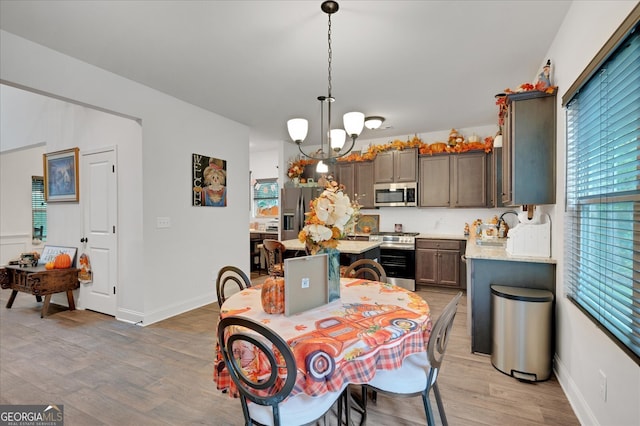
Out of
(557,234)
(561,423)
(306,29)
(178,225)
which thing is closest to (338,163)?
(178,225)

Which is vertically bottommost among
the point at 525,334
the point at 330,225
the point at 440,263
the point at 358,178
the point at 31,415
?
the point at 31,415

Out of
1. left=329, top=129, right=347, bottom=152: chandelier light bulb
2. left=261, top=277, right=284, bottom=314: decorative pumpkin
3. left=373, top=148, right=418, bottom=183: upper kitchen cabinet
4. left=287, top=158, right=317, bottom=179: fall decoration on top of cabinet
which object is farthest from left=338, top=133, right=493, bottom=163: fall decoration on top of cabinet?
left=261, top=277, right=284, bottom=314: decorative pumpkin

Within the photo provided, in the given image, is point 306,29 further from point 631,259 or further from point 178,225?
point 178,225

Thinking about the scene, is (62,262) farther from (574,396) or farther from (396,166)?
(574,396)

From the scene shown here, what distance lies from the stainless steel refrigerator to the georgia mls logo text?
3944 mm

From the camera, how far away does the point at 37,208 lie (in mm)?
6590

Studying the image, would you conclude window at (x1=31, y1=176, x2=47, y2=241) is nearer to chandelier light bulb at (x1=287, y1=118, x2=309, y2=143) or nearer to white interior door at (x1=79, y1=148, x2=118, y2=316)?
white interior door at (x1=79, y1=148, x2=118, y2=316)

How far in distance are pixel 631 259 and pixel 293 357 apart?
4.88ft

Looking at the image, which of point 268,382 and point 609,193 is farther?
point 609,193

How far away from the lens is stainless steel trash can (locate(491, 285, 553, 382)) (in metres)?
2.30

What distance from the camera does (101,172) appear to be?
12.8ft

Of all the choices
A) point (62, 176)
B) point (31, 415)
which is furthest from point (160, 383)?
point (62, 176)

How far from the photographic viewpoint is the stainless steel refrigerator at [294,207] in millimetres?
5738

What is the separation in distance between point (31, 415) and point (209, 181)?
2929 mm
